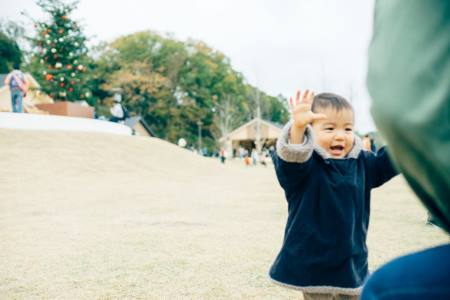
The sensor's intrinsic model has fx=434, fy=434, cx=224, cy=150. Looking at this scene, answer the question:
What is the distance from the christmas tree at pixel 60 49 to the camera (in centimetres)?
2438

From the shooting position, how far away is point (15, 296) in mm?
3484

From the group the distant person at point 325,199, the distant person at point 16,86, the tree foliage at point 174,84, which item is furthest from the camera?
the tree foliage at point 174,84

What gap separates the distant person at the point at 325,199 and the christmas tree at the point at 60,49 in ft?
79.0

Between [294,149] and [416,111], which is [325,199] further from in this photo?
[416,111]

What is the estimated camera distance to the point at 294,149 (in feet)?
7.10

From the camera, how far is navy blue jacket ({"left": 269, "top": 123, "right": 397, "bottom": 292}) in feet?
7.49

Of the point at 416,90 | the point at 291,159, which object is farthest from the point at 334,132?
the point at 416,90

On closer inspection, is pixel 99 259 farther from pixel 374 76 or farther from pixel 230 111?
pixel 230 111

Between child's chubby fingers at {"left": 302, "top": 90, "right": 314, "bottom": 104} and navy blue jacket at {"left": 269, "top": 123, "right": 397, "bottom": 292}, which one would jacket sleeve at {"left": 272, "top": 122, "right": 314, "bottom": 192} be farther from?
child's chubby fingers at {"left": 302, "top": 90, "right": 314, "bottom": 104}

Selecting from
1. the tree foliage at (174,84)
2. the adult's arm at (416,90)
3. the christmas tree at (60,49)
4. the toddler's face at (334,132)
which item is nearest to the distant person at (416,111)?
the adult's arm at (416,90)

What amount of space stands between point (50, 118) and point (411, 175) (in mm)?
22514

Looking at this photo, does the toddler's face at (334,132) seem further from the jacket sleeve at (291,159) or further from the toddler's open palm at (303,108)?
the toddler's open palm at (303,108)

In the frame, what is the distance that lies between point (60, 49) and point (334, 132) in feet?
81.2

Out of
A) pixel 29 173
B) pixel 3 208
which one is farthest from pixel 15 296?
pixel 29 173
